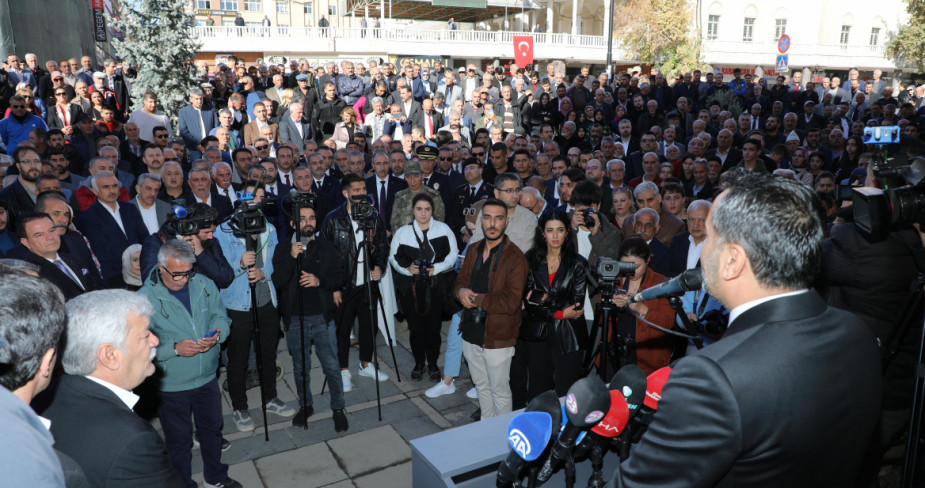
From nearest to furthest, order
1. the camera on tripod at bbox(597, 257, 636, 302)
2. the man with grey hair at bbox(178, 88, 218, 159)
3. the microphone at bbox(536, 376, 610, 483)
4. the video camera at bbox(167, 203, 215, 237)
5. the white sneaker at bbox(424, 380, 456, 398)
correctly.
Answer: the microphone at bbox(536, 376, 610, 483)
the camera on tripod at bbox(597, 257, 636, 302)
the video camera at bbox(167, 203, 215, 237)
the white sneaker at bbox(424, 380, 456, 398)
the man with grey hair at bbox(178, 88, 218, 159)

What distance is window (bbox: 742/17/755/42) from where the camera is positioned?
40500 millimetres

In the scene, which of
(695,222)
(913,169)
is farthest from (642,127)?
(913,169)

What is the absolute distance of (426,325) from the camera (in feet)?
19.3

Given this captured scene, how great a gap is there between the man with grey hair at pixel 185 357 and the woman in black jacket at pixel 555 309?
2.43 metres

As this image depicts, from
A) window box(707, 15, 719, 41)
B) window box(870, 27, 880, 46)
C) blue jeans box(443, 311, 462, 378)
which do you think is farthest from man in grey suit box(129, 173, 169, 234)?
window box(870, 27, 880, 46)

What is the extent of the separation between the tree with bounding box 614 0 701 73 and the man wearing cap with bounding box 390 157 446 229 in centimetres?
2559

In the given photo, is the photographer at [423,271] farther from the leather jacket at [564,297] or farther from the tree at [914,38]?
the tree at [914,38]

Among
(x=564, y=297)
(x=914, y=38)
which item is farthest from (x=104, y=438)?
(x=914, y=38)

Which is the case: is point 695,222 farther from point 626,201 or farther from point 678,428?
point 678,428

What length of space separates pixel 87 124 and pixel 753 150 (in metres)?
10.6

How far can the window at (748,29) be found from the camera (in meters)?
40.5

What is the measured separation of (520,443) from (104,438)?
1.45 metres

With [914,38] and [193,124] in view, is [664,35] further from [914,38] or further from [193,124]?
[193,124]

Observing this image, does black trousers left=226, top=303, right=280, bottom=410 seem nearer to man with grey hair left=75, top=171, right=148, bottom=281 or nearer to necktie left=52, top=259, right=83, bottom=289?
necktie left=52, top=259, right=83, bottom=289
